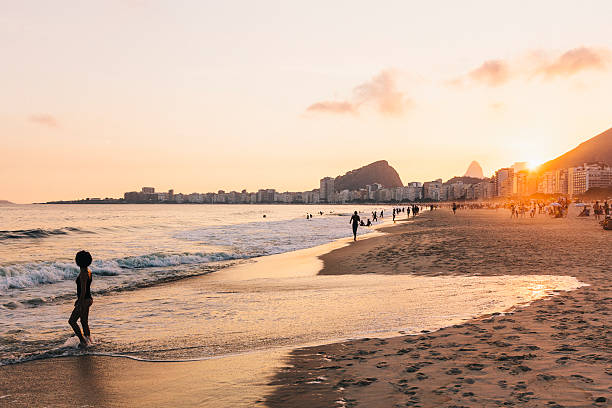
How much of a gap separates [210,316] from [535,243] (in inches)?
801

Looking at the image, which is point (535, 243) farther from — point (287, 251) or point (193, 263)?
point (193, 263)

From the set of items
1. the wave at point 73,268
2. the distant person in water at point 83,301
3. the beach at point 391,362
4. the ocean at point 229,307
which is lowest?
the wave at point 73,268

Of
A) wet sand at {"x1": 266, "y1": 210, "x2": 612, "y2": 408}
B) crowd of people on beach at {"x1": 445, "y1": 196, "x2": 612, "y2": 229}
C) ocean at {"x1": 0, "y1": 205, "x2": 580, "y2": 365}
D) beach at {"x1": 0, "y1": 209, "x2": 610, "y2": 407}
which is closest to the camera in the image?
wet sand at {"x1": 266, "y1": 210, "x2": 612, "y2": 408}

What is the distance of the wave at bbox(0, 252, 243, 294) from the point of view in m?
16.7

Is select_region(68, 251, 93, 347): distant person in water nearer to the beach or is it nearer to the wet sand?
the beach

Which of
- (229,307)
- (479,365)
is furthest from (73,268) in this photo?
(479,365)

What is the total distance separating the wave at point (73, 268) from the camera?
16719 mm

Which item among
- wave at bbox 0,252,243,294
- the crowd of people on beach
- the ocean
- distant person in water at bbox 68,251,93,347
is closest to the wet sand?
the ocean

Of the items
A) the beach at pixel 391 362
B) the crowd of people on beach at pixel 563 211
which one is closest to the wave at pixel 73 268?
the beach at pixel 391 362

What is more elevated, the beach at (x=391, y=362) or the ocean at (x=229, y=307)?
the beach at (x=391, y=362)

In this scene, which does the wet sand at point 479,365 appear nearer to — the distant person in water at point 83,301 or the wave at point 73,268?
the distant person in water at point 83,301

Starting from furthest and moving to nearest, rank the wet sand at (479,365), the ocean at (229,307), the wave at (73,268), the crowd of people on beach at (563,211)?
the crowd of people on beach at (563,211)
the wave at (73,268)
the ocean at (229,307)
the wet sand at (479,365)

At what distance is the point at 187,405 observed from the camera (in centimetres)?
492

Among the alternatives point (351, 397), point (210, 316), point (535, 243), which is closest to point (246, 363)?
point (351, 397)
